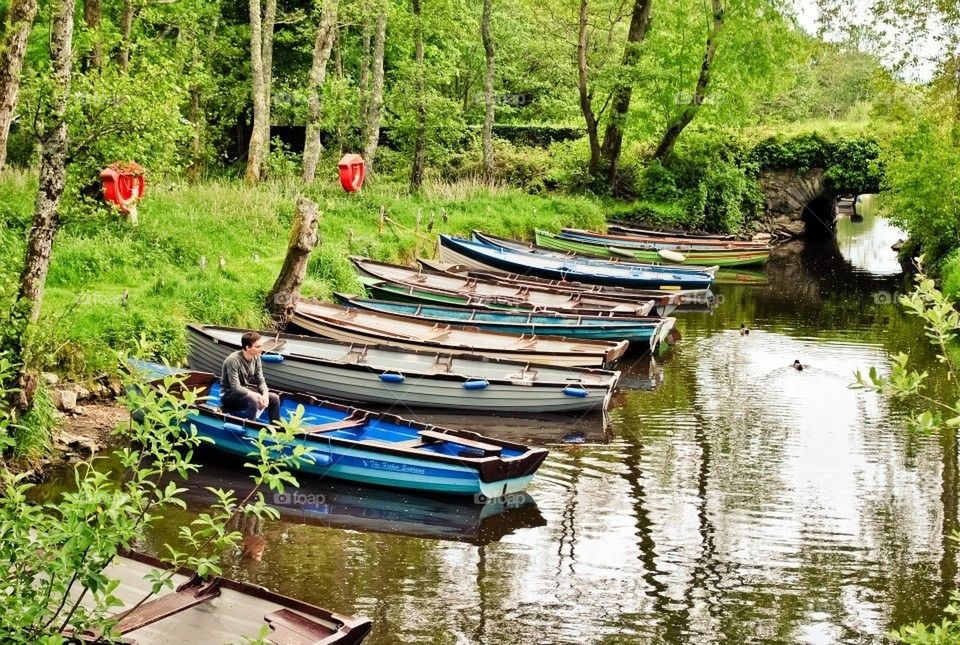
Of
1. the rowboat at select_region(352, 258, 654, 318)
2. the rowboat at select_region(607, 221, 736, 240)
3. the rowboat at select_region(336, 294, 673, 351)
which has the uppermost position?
the rowboat at select_region(607, 221, 736, 240)

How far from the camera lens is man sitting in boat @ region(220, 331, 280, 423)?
13.8m

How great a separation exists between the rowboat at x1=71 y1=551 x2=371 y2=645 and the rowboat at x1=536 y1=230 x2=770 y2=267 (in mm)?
23549

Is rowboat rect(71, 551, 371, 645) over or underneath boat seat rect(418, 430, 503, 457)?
underneath

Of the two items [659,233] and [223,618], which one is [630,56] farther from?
[223,618]

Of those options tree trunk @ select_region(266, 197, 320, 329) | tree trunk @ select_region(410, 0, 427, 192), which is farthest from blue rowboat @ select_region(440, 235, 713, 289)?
tree trunk @ select_region(266, 197, 320, 329)

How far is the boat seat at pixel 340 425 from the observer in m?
13.7

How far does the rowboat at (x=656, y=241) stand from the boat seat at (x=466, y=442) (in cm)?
2033

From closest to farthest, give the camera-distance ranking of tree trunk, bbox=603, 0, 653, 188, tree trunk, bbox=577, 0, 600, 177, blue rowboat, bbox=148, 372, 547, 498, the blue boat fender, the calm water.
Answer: the calm water → blue rowboat, bbox=148, 372, 547, 498 → the blue boat fender → tree trunk, bbox=577, 0, 600, 177 → tree trunk, bbox=603, 0, 653, 188

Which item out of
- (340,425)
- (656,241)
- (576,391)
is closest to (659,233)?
(656,241)

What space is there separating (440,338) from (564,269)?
9.17m

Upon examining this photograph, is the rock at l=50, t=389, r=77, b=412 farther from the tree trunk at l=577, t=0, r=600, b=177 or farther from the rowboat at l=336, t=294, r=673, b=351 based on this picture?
the tree trunk at l=577, t=0, r=600, b=177

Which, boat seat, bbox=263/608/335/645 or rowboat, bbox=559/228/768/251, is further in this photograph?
rowboat, bbox=559/228/768/251

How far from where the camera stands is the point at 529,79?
49.9m

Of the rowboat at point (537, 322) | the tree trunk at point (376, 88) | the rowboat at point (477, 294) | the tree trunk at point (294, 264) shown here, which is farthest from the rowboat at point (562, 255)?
the tree trunk at point (294, 264)
